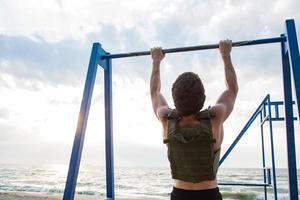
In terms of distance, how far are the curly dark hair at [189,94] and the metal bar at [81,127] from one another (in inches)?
49.0

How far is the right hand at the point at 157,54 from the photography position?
2.86m

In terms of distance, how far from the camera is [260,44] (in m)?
3.20

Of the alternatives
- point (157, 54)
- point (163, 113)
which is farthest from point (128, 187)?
point (163, 113)

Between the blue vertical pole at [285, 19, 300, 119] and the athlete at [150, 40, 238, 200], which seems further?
the blue vertical pole at [285, 19, 300, 119]

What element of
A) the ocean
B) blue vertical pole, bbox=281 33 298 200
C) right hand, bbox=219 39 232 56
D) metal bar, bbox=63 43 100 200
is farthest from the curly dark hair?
the ocean

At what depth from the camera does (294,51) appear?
284 cm

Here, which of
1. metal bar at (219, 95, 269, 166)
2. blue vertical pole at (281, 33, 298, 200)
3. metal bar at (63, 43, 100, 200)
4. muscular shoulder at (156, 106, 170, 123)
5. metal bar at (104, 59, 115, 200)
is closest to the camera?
muscular shoulder at (156, 106, 170, 123)

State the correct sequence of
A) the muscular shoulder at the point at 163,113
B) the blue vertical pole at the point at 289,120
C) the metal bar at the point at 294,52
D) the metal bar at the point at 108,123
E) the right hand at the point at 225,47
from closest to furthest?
1. the muscular shoulder at the point at 163,113
2. the right hand at the point at 225,47
3. the metal bar at the point at 294,52
4. the blue vertical pole at the point at 289,120
5. the metal bar at the point at 108,123

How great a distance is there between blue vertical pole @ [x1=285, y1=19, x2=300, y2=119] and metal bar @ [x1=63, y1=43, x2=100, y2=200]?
1723 millimetres

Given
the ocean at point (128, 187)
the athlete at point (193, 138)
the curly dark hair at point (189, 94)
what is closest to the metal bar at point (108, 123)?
the athlete at point (193, 138)

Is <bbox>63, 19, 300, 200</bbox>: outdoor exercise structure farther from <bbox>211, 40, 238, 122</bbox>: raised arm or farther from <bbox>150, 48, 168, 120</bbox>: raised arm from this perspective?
<bbox>211, 40, 238, 122</bbox>: raised arm

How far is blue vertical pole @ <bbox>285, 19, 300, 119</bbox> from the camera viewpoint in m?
2.69

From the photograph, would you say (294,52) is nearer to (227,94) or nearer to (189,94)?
(227,94)

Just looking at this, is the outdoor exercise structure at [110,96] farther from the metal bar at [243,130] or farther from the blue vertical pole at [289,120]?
the metal bar at [243,130]
